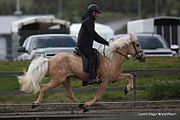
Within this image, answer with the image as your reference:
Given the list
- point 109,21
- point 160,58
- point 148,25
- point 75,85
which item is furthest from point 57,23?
point 109,21

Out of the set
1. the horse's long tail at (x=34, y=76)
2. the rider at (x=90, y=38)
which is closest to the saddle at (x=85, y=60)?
the rider at (x=90, y=38)

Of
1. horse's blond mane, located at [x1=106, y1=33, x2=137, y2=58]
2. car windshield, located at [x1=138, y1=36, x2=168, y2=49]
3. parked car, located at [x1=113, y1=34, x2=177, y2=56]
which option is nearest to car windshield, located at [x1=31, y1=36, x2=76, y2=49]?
parked car, located at [x1=113, y1=34, x2=177, y2=56]

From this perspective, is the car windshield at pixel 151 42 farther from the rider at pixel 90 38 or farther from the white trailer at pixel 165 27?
the rider at pixel 90 38

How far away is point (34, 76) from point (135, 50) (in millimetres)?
2544

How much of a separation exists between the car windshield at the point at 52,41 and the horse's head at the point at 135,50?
9.25m

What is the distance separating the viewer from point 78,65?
15156 millimetres

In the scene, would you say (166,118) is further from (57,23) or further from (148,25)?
(57,23)

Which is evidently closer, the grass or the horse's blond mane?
the horse's blond mane

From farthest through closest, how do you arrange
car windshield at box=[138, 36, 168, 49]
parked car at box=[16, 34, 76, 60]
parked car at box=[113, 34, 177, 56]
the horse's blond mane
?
car windshield at box=[138, 36, 168, 49] → parked car at box=[113, 34, 177, 56] → parked car at box=[16, 34, 76, 60] → the horse's blond mane

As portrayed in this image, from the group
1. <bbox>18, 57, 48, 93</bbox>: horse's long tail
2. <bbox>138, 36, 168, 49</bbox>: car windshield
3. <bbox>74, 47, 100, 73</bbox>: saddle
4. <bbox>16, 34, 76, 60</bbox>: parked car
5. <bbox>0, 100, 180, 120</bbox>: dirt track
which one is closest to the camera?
<bbox>0, 100, 180, 120</bbox>: dirt track

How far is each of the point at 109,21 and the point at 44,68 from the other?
8818 centimetres

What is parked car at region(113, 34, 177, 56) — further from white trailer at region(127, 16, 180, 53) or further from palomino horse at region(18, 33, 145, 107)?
palomino horse at region(18, 33, 145, 107)

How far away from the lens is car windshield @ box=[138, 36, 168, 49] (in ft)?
85.4

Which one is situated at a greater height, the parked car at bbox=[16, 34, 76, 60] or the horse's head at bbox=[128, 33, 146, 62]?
the horse's head at bbox=[128, 33, 146, 62]
